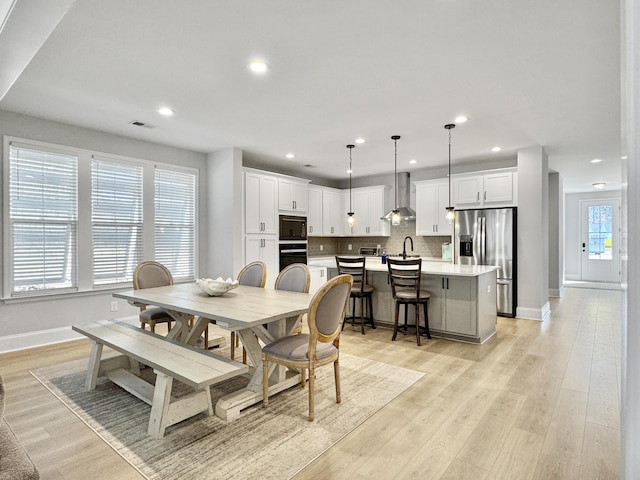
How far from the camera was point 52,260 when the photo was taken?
4.37 meters

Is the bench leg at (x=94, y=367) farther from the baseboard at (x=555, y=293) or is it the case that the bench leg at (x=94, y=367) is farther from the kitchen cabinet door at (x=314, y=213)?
the baseboard at (x=555, y=293)

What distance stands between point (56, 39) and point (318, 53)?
1.84 meters

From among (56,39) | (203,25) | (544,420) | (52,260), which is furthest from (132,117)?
(544,420)

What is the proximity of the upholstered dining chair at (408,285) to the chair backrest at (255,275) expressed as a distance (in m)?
1.51

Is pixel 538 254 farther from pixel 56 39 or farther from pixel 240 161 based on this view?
pixel 56 39

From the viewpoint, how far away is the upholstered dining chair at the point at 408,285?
14.1ft

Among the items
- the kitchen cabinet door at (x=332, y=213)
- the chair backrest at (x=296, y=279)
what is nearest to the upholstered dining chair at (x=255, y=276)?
the chair backrest at (x=296, y=279)

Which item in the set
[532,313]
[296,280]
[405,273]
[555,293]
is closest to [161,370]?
[296,280]

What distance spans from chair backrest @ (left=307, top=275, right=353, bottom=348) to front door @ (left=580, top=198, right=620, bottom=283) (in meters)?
10.0

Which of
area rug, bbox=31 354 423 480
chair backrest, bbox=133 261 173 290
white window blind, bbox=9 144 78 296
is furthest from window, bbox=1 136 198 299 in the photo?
area rug, bbox=31 354 423 480

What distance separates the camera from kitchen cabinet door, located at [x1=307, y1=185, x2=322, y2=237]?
287 inches

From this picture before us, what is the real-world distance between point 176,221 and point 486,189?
496cm

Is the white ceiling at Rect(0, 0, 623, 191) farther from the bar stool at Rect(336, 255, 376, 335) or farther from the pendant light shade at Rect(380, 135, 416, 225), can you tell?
the bar stool at Rect(336, 255, 376, 335)

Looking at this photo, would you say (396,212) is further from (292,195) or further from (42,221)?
(42,221)
